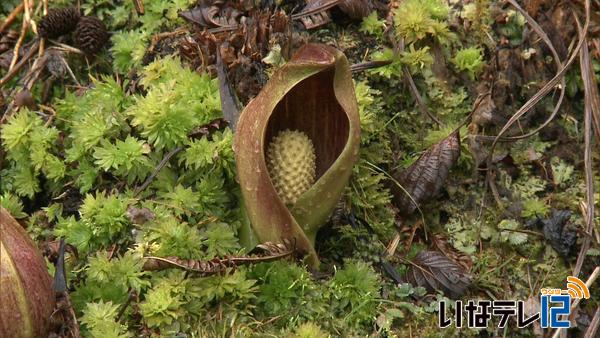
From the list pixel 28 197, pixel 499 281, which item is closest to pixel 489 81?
pixel 499 281

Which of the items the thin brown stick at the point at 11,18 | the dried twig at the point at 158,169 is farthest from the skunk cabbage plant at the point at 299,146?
the thin brown stick at the point at 11,18

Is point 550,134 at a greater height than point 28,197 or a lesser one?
lesser

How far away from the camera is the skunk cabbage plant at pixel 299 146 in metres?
1.69

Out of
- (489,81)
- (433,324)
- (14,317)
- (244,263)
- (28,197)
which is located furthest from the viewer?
(489,81)

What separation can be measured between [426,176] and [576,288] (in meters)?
0.56

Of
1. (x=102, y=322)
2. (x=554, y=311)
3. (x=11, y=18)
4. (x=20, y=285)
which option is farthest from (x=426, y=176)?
(x=11, y=18)

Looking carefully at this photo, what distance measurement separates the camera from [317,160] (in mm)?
1957

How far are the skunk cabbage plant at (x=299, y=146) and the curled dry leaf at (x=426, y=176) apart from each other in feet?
1.24

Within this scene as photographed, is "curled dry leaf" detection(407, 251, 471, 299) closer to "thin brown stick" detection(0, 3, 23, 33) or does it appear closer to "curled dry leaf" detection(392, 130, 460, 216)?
"curled dry leaf" detection(392, 130, 460, 216)

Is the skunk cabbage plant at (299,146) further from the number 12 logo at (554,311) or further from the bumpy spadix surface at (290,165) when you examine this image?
the number 12 logo at (554,311)

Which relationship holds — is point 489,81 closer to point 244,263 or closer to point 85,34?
point 244,263

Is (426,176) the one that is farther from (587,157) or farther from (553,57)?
(553,57)

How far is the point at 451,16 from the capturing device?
258 cm

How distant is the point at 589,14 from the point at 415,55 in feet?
2.21
